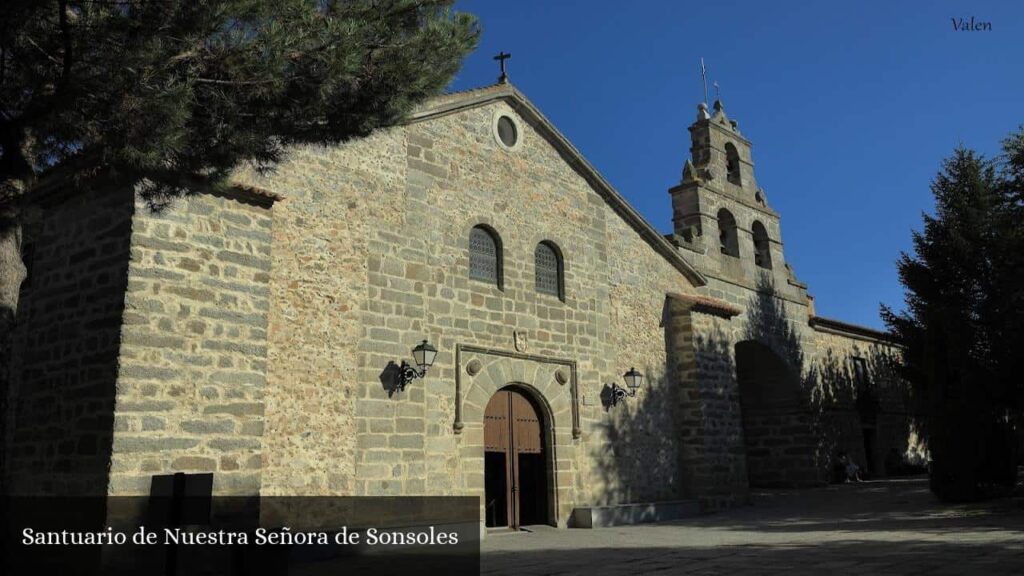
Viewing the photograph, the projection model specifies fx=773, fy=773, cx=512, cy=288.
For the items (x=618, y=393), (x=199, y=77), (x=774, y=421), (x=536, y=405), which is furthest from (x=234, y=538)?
(x=774, y=421)

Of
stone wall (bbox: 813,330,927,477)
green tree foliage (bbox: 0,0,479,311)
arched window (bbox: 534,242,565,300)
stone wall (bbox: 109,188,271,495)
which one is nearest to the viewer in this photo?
green tree foliage (bbox: 0,0,479,311)

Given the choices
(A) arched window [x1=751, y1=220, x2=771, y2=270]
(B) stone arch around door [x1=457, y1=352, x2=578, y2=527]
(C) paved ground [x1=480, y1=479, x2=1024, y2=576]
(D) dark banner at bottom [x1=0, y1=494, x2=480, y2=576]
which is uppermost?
(A) arched window [x1=751, y1=220, x2=771, y2=270]

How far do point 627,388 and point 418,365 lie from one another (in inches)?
186

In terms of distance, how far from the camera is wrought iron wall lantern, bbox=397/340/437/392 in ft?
32.9

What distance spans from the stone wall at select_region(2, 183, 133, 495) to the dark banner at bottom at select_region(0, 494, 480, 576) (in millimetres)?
332

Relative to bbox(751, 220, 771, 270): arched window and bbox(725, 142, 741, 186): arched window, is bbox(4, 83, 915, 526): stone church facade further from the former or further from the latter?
bbox(751, 220, 771, 270): arched window

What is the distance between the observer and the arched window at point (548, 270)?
12812mm

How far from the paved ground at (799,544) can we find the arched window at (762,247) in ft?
22.7

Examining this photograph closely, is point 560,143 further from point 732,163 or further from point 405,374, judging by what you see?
point 732,163

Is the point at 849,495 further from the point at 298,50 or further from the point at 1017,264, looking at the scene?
the point at 298,50

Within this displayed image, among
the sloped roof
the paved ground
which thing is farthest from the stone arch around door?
the sloped roof

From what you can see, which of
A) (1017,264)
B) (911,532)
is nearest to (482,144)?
(911,532)

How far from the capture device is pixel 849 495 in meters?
16.3

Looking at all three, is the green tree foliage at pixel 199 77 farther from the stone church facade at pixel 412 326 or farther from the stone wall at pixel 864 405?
the stone wall at pixel 864 405
